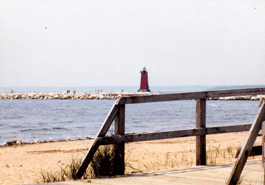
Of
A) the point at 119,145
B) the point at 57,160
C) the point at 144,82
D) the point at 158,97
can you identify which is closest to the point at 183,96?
the point at 158,97

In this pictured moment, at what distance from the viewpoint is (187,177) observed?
17.3 feet

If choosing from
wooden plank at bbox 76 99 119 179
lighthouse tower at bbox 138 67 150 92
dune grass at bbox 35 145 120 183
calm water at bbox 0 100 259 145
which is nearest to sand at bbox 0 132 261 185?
dune grass at bbox 35 145 120 183

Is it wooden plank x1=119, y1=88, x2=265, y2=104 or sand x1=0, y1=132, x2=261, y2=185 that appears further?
sand x1=0, y1=132, x2=261, y2=185

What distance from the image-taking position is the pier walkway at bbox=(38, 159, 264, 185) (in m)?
4.94

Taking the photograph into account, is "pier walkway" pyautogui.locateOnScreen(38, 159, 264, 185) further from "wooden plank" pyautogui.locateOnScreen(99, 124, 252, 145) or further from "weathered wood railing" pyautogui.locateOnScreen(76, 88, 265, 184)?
"wooden plank" pyautogui.locateOnScreen(99, 124, 252, 145)

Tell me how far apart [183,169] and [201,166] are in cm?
45

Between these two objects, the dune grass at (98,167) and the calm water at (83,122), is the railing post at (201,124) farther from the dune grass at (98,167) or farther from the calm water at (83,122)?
the calm water at (83,122)

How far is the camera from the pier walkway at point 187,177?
4942mm

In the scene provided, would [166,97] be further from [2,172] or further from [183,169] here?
[2,172]

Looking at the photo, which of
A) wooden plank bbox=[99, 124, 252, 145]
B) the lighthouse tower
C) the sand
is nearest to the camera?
wooden plank bbox=[99, 124, 252, 145]

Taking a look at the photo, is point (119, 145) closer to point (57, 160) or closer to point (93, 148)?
point (93, 148)

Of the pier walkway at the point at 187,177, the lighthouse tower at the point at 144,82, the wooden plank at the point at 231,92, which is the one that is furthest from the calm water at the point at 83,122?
the lighthouse tower at the point at 144,82

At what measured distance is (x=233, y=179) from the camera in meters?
4.16

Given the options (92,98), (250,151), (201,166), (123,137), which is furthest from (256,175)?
(92,98)
